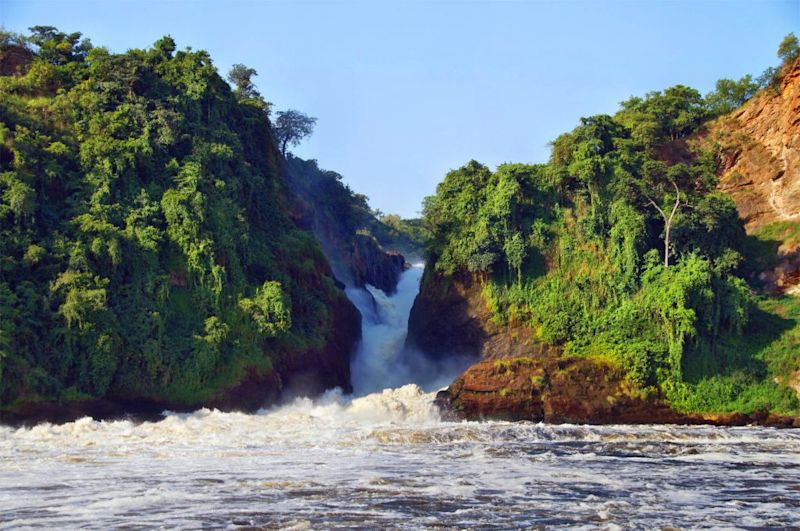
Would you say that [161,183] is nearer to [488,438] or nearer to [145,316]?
[145,316]

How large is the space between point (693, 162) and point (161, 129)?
27639 mm

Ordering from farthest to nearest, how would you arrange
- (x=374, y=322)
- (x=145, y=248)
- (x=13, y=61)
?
(x=374, y=322), (x=13, y=61), (x=145, y=248)

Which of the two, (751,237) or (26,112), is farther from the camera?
(751,237)

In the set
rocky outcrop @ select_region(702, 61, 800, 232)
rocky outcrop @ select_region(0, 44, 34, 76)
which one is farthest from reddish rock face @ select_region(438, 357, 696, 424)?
rocky outcrop @ select_region(0, 44, 34, 76)

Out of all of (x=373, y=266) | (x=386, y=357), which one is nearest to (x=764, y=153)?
(x=386, y=357)

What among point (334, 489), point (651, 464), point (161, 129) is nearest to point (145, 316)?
point (161, 129)

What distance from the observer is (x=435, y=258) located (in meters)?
39.9

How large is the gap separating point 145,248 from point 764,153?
3144cm

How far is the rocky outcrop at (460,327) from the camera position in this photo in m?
36.3

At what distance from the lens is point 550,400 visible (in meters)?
31.0

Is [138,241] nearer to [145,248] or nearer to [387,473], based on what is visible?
[145,248]

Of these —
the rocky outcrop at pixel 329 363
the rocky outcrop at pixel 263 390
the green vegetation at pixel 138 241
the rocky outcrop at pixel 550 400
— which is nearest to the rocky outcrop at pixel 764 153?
the rocky outcrop at pixel 550 400

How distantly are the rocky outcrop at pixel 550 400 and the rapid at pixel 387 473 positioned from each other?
4.27 feet

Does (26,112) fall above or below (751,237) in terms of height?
above
